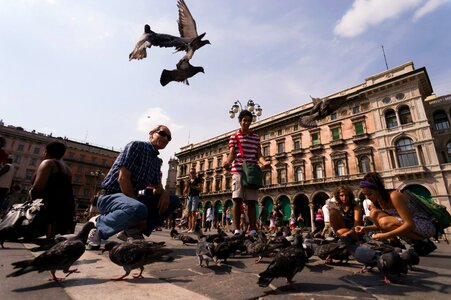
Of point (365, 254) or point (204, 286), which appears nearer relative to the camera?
point (204, 286)

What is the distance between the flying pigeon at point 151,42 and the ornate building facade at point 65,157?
1651 inches

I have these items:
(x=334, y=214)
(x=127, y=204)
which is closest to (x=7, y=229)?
(x=127, y=204)

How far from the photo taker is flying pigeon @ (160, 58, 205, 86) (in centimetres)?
476

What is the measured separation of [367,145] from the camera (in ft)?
76.0

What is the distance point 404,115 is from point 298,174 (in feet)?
38.9

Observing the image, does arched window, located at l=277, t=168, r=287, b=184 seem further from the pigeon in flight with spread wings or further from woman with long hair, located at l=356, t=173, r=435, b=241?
woman with long hair, located at l=356, t=173, r=435, b=241

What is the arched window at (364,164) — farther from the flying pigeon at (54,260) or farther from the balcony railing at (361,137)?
the flying pigeon at (54,260)

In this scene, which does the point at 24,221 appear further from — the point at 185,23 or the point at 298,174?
the point at 298,174

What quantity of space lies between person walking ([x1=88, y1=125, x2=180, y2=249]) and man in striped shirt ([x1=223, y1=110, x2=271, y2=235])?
1526mm

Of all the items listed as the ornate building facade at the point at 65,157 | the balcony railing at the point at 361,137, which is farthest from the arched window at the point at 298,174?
the ornate building facade at the point at 65,157

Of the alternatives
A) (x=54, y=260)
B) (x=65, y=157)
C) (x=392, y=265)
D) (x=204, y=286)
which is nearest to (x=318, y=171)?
(x=392, y=265)

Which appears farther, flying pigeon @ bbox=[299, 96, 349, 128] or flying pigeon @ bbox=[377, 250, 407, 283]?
flying pigeon @ bbox=[299, 96, 349, 128]

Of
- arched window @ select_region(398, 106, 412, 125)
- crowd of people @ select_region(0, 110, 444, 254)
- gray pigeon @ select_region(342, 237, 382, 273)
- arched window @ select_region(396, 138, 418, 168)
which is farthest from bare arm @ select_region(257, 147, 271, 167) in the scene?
arched window @ select_region(398, 106, 412, 125)

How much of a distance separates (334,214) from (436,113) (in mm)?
28420
